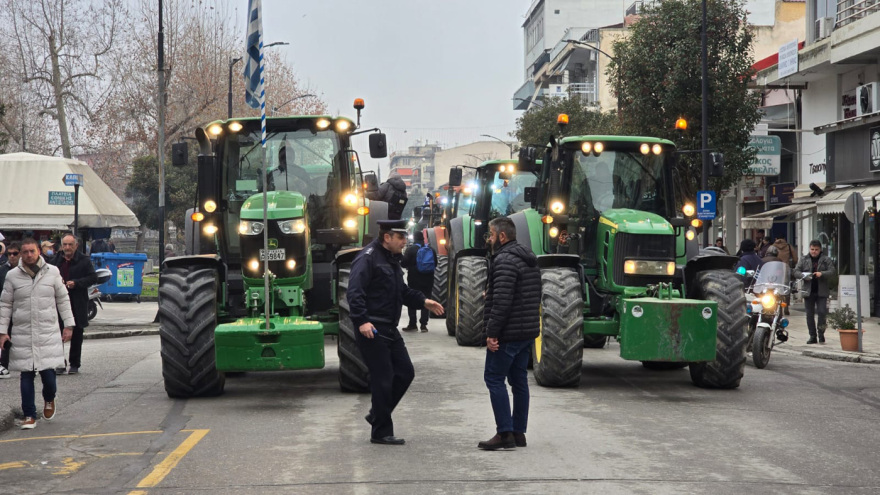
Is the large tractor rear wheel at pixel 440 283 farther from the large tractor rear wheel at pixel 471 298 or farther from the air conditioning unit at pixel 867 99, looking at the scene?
the air conditioning unit at pixel 867 99

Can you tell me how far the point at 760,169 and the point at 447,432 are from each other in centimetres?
2514

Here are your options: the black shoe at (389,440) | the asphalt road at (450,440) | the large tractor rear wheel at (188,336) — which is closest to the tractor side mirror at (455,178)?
the asphalt road at (450,440)

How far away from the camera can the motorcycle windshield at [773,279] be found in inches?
659

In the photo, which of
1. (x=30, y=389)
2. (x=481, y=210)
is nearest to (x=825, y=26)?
(x=481, y=210)

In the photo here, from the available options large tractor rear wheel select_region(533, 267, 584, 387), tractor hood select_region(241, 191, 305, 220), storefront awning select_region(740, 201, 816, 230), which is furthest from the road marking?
storefront awning select_region(740, 201, 816, 230)

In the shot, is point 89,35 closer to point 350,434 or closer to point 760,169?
point 760,169

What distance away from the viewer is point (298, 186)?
1378 cm

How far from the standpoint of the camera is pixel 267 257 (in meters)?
11.9

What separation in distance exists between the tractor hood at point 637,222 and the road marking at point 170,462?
18.5 ft

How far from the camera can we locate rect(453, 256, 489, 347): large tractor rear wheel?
56.6ft

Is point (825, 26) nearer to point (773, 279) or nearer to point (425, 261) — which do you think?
point (425, 261)

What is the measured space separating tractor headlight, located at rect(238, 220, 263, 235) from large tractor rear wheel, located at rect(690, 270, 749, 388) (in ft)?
16.6

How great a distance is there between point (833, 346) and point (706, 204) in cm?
872

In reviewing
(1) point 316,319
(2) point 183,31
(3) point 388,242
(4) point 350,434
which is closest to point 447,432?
(4) point 350,434
